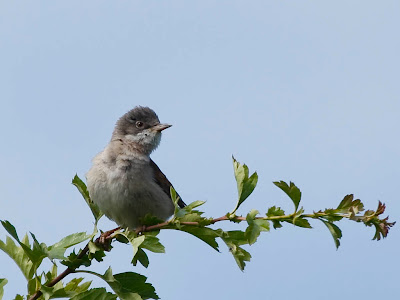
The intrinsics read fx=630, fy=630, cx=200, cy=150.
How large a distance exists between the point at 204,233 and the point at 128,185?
337 cm

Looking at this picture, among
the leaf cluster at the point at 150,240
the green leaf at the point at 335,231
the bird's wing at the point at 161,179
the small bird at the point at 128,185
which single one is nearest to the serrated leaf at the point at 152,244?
the leaf cluster at the point at 150,240

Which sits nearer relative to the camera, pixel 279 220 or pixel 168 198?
pixel 279 220

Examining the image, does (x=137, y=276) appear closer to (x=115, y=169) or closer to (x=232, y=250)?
(x=232, y=250)

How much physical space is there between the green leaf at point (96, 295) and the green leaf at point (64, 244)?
1.02 feet

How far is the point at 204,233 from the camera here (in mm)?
3504

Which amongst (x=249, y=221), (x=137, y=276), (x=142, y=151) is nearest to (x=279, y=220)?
(x=249, y=221)

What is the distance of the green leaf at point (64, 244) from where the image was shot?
139 inches

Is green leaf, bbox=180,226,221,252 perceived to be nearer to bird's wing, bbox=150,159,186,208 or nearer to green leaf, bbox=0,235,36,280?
green leaf, bbox=0,235,36,280

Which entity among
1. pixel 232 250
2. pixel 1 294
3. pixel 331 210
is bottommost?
pixel 1 294

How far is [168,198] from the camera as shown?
710 cm

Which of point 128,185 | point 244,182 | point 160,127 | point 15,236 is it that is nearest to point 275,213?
point 244,182

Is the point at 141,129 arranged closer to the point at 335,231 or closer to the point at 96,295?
the point at 96,295

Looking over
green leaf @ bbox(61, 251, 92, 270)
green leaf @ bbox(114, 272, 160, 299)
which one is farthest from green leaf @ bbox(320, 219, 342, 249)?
green leaf @ bbox(61, 251, 92, 270)

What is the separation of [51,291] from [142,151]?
427cm
